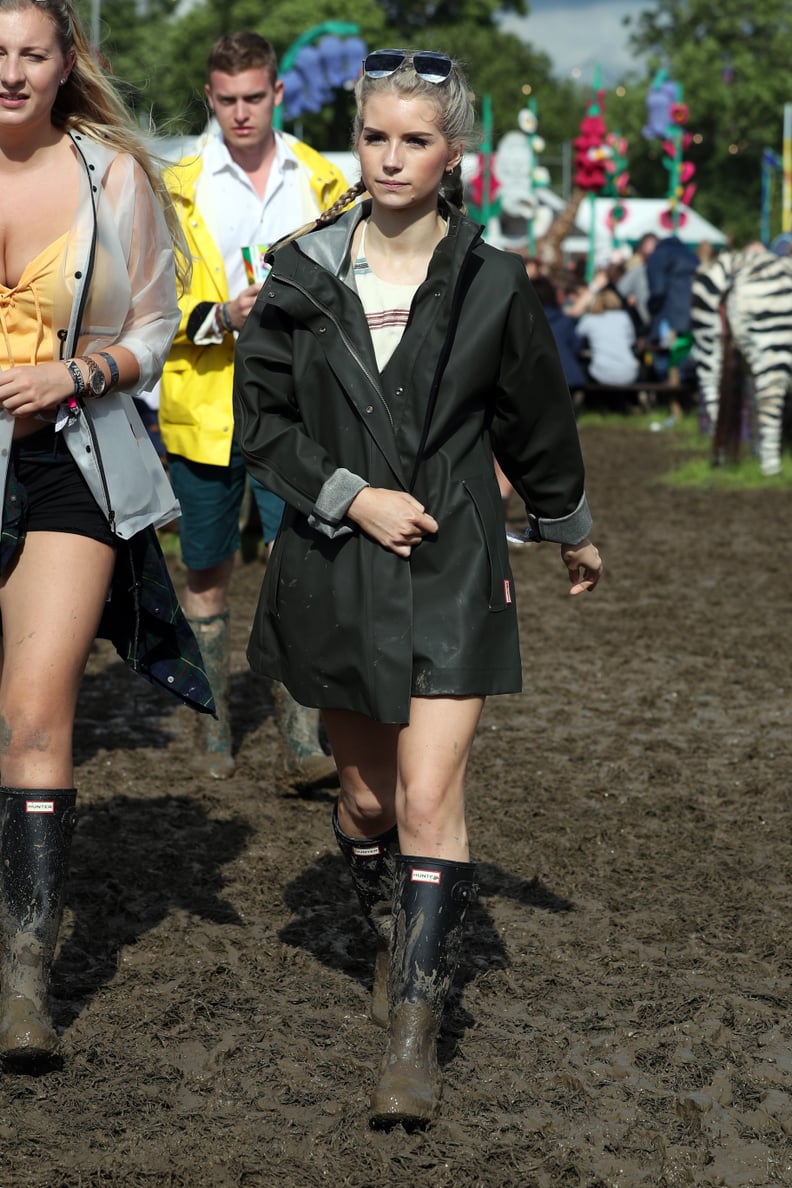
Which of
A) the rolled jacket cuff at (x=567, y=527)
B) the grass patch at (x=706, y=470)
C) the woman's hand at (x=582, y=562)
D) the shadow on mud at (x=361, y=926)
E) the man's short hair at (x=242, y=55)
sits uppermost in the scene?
the man's short hair at (x=242, y=55)

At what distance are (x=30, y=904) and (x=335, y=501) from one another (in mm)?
1006

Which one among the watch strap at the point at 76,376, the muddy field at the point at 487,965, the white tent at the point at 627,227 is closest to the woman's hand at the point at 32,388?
the watch strap at the point at 76,376

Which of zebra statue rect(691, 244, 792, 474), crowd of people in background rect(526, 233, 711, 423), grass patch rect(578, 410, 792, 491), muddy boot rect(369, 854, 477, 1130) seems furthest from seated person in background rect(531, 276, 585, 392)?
muddy boot rect(369, 854, 477, 1130)

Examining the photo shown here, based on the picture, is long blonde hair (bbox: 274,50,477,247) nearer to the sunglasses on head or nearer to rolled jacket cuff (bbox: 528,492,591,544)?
the sunglasses on head

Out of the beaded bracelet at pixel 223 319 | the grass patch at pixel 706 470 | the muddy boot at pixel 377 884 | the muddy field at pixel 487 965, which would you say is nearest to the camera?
the muddy field at pixel 487 965

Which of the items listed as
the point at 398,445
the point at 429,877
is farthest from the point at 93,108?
the point at 429,877

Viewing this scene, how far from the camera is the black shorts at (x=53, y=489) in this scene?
129 inches

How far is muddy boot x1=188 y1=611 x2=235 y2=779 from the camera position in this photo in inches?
219

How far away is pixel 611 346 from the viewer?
19375 mm

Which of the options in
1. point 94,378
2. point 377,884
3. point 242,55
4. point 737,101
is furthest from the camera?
point 737,101

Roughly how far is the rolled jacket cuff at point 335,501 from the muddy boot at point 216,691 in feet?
8.10

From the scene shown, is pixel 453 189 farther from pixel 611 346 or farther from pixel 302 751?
pixel 611 346

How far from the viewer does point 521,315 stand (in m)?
3.10

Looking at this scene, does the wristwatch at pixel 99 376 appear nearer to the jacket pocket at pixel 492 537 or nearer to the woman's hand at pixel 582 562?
the jacket pocket at pixel 492 537
